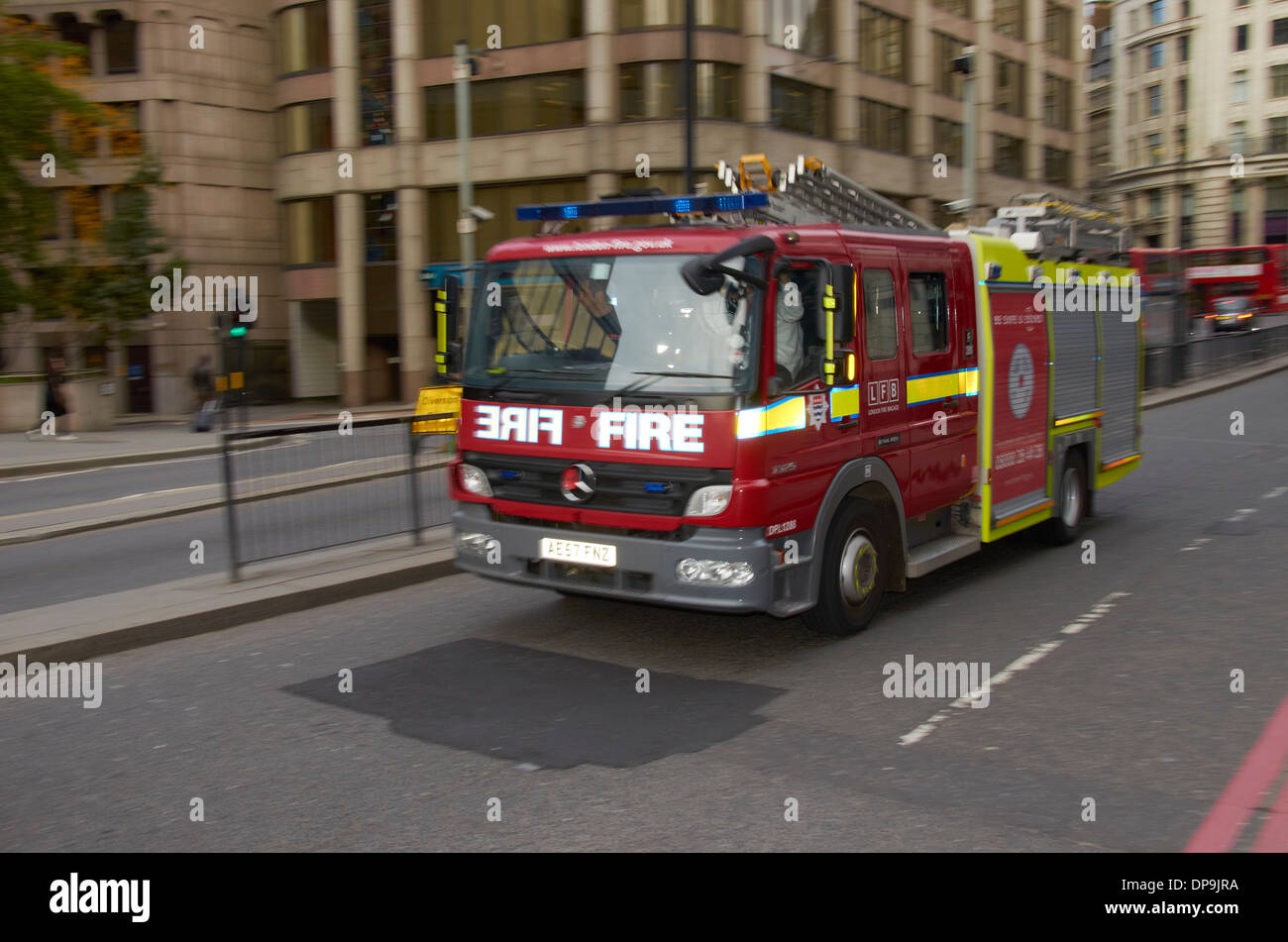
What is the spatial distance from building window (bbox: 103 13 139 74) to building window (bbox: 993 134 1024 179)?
34826 millimetres

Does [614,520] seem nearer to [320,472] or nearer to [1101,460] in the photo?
[320,472]

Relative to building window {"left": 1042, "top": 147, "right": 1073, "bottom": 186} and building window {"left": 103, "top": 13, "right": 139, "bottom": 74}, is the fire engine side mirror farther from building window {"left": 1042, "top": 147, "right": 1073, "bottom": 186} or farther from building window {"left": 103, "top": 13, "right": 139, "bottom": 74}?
building window {"left": 1042, "top": 147, "right": 1073, "bottom": 186}

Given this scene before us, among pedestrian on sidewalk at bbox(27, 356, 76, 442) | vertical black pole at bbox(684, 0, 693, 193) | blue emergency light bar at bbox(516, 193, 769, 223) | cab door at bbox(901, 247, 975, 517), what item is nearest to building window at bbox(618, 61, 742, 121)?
pedestrian on sidewalk at bbox(27, 356, 76, 442)

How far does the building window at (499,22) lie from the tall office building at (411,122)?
67mm

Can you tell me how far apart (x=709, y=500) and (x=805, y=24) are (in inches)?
1418

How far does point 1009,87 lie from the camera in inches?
2055

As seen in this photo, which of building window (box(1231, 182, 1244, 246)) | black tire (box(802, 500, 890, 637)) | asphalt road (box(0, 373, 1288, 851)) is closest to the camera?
asphalt road (box(0, 373, 1288, 851))

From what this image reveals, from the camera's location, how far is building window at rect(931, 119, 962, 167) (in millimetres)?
46844

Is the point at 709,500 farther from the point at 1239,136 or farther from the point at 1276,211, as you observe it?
the point at 1239,136

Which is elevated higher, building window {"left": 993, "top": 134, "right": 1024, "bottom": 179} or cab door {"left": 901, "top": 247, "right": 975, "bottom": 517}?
building window {"left": 993, "top": 134, "right": 1024, "bottom": 179}

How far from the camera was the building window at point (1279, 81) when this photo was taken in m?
73.9

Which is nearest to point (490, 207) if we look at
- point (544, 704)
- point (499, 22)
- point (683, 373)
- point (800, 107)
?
point (499, 22)

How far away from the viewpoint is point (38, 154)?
30172 millimetres

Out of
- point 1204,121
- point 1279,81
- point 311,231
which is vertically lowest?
point 311,231
